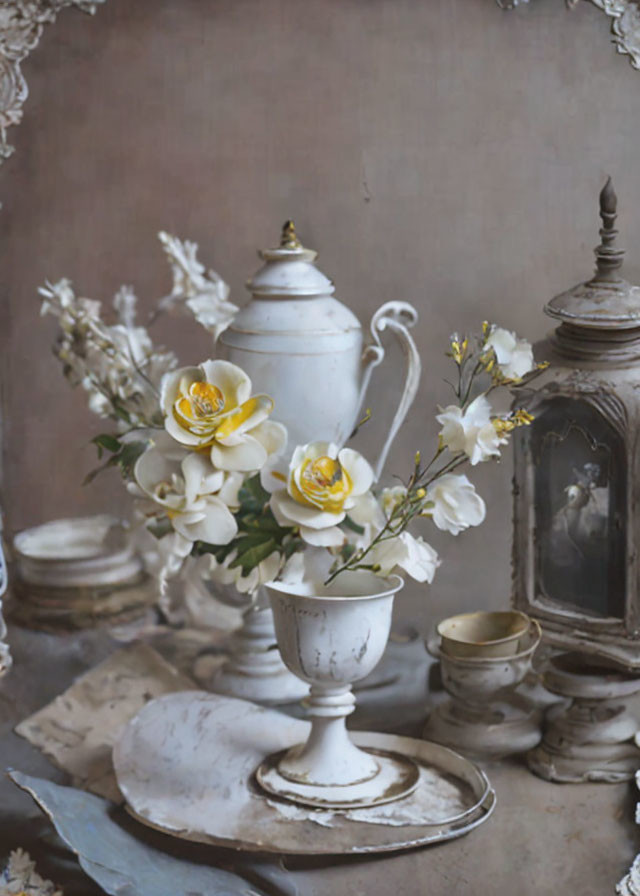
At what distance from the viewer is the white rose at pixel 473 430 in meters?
1.12

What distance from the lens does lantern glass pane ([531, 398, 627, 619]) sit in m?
1.24

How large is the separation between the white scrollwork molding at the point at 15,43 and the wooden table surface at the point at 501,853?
2.41 feet

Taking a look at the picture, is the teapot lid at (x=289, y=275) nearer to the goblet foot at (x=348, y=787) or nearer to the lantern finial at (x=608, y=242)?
the lantern finial at (x=608, y=242)

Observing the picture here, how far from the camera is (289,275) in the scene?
1.35 m

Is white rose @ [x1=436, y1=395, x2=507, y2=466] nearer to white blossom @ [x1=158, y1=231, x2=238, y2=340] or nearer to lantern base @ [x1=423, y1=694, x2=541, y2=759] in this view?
lantern base @ [x1=423, y1=694, x2=541, y2=759]

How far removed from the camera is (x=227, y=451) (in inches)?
45.4

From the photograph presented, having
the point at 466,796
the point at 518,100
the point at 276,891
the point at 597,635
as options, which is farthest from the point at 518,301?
the point at 276,891

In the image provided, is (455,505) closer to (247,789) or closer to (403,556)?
(403,556)

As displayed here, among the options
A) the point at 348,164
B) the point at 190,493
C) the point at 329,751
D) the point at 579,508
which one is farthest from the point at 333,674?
the point at 348,164

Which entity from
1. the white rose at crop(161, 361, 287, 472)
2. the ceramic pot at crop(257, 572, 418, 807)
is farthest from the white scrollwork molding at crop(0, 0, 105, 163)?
the ceramic pot at crop(257, 572, 418, 807)

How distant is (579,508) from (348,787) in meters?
0.36

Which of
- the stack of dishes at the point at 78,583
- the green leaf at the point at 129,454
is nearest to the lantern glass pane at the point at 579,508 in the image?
the green leaf at the point at 129,454

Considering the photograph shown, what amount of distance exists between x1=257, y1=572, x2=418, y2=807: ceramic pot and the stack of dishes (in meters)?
0.51

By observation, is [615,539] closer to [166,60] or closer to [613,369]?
[613,369]
